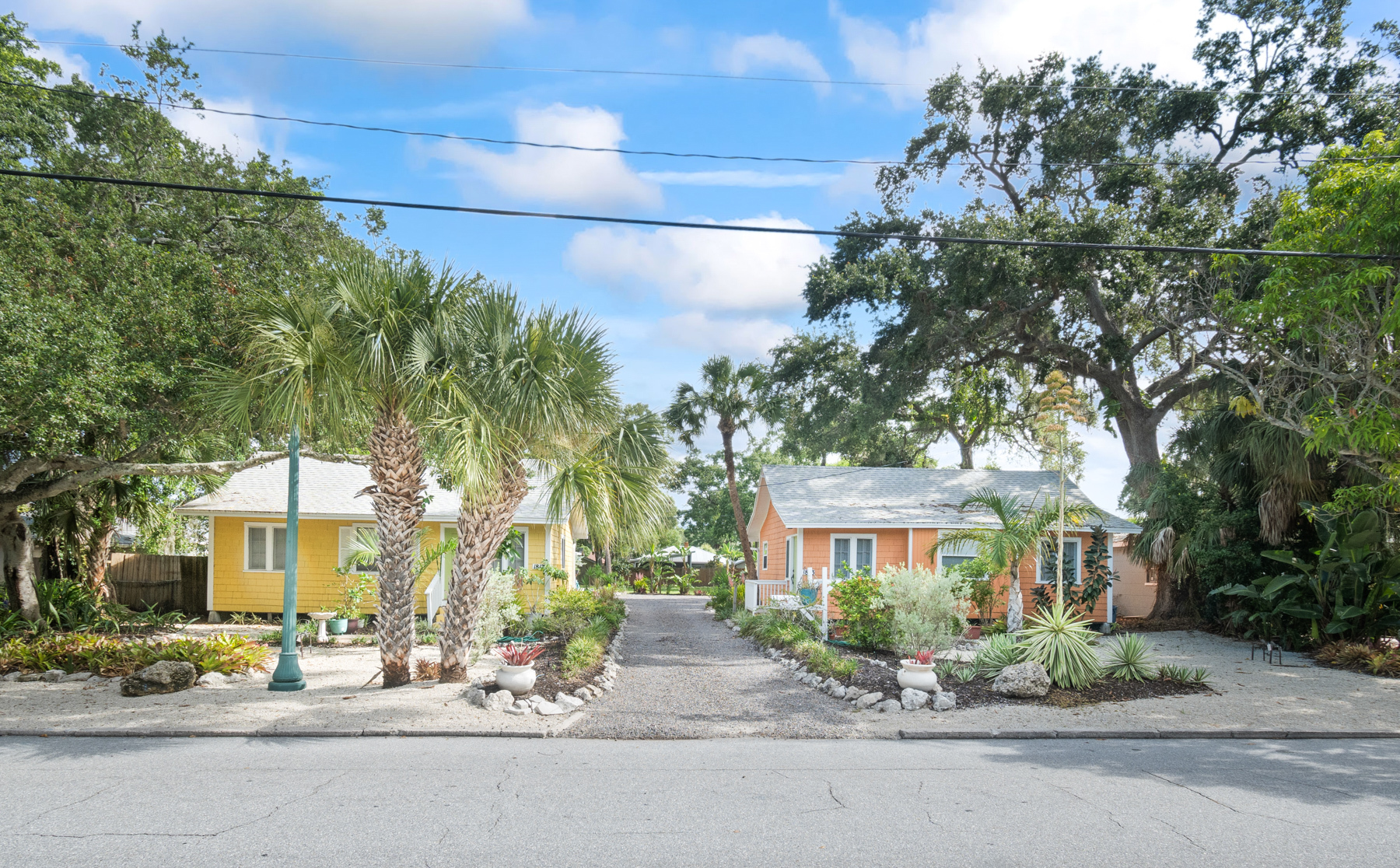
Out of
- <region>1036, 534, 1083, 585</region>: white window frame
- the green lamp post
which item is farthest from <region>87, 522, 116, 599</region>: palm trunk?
<region>1036, 534, 1083, 585</region>: white window frame

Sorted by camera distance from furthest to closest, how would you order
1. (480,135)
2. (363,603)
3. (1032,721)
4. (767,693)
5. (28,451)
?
(363,603) → (28,451) → (767,693) → (480,135) → (1032,721)

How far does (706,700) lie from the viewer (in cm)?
1102

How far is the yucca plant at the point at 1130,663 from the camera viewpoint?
11.5 meters

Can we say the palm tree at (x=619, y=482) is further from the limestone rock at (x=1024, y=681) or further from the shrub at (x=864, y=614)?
the limestone rock at (x=1024, y=681)

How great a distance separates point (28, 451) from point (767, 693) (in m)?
12.4

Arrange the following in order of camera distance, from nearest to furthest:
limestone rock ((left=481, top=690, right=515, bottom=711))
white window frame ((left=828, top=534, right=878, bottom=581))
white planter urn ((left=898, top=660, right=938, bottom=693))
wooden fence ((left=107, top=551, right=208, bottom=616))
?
limestone rock ((left=481, top=690, right=515, bottom=711))
white planter urn ((left=898, top=660, right=938, bottom=693))
white window frame ((left=828, top=534, right=878, bottom=581))
wooden fence ((left=107, top=551, right=208, bottom=616))

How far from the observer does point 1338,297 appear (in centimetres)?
1109

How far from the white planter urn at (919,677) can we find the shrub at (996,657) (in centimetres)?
115

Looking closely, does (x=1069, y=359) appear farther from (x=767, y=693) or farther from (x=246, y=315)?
(x=246, y=315)

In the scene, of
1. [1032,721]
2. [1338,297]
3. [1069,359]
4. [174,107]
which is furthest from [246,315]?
[1069,359]

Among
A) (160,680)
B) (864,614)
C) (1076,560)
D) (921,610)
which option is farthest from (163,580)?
(1076,560)

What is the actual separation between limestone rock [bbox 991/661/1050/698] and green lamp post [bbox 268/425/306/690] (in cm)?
942

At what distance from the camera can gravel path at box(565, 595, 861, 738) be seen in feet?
30.3

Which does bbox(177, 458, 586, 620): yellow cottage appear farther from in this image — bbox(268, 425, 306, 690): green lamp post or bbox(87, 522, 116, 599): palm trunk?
bbox(268, 425, 306, 690): green lamp post
